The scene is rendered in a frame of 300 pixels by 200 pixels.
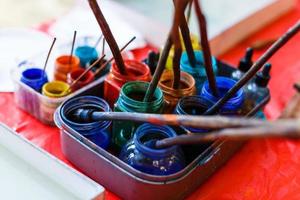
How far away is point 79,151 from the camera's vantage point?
2.34 feet

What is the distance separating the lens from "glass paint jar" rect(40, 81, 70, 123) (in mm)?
789

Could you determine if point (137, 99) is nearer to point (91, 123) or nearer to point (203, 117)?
point (91, 123)

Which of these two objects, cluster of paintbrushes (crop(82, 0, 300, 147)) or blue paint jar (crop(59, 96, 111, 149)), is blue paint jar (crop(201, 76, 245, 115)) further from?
blue paint jar (crop(59, 96, 111, 149))

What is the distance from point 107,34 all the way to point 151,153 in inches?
7.6

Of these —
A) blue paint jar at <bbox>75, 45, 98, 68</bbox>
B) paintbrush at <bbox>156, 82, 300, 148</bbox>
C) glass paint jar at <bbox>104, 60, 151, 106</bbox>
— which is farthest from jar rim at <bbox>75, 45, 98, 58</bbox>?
paintbrush at <bbox>156, 82, 300, 148</bbox>

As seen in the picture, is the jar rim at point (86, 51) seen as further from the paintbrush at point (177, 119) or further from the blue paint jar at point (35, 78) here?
the paintbrush at point (177, 119)

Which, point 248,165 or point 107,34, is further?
point 248,165

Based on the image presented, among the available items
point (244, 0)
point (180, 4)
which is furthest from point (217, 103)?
point (244, 0)

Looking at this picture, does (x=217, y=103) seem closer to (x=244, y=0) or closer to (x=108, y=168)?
(x=108, y=168)

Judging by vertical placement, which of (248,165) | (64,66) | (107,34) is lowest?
(248,165)

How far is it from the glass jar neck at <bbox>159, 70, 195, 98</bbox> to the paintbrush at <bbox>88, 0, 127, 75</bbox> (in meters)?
0.07

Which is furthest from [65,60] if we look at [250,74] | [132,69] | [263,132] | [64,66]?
[263,132]

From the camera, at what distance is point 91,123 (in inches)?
27.4

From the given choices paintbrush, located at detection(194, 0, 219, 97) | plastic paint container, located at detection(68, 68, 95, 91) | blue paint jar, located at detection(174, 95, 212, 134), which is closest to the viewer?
paintbrush, located at detection(194, 0, 219, 97)
